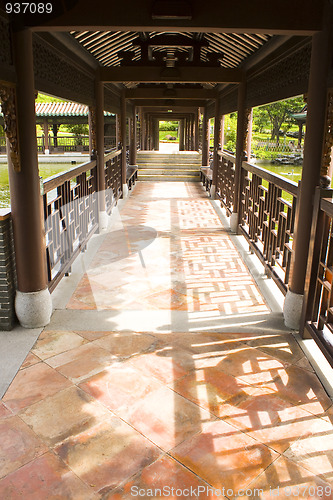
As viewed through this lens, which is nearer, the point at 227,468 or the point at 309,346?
the point at 227,468

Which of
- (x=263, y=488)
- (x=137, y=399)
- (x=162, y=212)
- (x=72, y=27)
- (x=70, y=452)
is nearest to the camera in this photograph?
(x=263, y=488)

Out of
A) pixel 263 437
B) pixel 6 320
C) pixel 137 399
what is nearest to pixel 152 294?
pixel 6 320

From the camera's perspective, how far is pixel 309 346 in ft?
13.1

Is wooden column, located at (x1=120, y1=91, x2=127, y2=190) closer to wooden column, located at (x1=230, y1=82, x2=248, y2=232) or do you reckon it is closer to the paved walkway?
wooden column, located at (x1=230, y1=82, x2=248, y2=232)

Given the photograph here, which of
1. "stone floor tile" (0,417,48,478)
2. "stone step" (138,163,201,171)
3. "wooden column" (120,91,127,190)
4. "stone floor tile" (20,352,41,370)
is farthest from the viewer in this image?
"stone step" (138,163,201,171)

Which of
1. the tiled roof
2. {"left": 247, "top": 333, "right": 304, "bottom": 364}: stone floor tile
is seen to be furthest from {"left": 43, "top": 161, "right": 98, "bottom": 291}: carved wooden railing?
the tiled roof

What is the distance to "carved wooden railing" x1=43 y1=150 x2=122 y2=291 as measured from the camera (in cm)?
497

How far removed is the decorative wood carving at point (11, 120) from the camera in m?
3.74

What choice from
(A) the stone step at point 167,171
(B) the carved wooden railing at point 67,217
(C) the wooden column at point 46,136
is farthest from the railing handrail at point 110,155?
(C) the wooden column at point 46,136

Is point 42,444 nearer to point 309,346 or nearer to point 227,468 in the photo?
point 227,468

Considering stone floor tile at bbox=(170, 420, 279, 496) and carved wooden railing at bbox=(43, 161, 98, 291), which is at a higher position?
carved wooden railing at bbox=(43, 161, 98, 291)

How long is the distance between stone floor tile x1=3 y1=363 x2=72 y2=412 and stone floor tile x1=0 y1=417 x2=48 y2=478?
177mm

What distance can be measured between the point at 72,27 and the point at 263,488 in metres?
3.82

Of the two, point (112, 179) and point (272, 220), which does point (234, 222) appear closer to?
point (272, 220)
